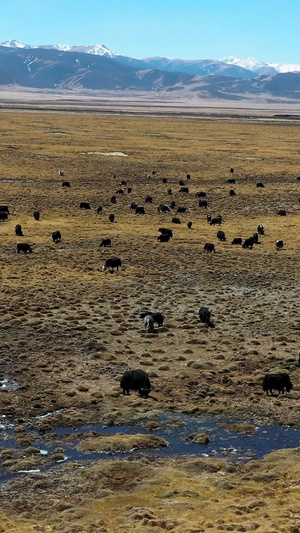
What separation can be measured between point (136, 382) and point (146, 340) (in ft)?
15.4

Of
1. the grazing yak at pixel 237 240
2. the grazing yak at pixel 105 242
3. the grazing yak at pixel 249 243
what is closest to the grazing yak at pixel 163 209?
the grazing yak at pixel 237 240

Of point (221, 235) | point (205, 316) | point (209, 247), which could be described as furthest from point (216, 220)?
point (205, 316)

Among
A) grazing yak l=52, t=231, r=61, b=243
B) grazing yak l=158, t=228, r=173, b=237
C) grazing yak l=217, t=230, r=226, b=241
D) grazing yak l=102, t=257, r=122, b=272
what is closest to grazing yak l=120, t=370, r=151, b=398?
grazing yak l=102, t=257, r=122, b=272

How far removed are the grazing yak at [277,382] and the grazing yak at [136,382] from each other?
3.59m

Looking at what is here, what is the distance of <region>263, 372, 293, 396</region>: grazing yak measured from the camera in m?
19.8

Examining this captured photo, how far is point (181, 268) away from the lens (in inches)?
1384

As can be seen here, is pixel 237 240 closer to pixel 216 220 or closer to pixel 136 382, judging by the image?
pixel 216 220

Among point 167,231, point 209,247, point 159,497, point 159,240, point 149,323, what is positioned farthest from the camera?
point 167,231

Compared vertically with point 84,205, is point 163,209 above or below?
below

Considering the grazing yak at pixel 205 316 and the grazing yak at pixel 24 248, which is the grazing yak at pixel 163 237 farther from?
the grazing yak at pixel 205 316

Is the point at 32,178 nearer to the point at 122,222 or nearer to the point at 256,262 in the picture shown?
the point at 122,222

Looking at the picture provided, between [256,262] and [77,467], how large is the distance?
23.1m

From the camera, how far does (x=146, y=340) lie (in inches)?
963

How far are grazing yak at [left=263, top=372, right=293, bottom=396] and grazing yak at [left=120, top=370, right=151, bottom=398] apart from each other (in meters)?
3.59
